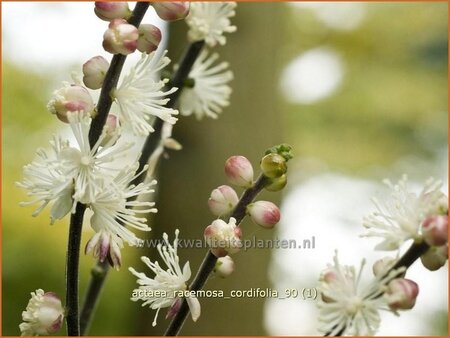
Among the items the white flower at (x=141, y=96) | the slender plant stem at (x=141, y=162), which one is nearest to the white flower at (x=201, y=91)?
the slender plant stem at (x=141, y=162)

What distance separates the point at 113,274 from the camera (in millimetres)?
2572

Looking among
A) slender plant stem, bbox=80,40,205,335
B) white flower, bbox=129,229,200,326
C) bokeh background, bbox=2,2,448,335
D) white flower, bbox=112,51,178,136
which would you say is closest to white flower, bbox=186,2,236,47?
slender plant stem, bbox=80,40,205,335

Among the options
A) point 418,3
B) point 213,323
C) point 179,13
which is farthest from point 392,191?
point 418,3

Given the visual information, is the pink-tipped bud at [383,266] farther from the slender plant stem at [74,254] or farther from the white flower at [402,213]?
the slender plant stem at [74,254]

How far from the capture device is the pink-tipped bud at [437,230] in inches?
14.6

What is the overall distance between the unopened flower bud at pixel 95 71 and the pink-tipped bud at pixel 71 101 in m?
0.02

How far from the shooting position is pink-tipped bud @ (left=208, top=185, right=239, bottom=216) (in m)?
0.46

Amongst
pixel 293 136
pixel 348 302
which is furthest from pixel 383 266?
pixel 293 136

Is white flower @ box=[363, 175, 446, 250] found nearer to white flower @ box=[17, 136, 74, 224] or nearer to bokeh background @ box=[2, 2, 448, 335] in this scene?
white flower @ box=[17, 136, 74, 224]

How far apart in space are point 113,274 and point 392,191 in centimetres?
224

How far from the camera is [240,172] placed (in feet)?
1.45

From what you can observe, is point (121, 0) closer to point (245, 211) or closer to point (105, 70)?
point (105, 70)

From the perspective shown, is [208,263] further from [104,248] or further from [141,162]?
[141,162]

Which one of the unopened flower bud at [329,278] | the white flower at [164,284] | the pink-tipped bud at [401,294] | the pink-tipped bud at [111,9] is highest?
the pink-tipped bud at [111,9]
